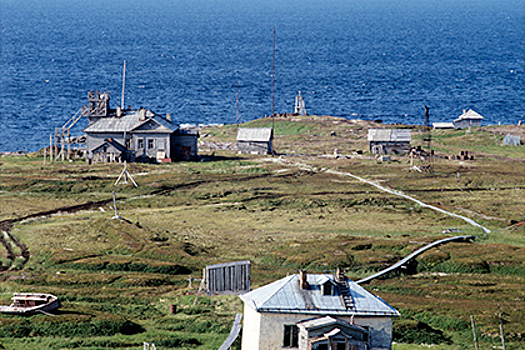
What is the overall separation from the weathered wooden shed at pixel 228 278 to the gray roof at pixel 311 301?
42.0 feet

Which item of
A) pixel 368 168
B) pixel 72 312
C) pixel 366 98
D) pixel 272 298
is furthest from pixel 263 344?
pixel 366 98

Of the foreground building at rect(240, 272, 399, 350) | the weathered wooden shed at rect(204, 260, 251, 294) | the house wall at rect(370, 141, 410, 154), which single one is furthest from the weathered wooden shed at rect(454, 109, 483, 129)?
the foreground building at rect(240, 272, 399, 350)

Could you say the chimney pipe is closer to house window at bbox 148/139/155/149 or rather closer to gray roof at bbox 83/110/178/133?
gray roof at bbox 83/110/178/133

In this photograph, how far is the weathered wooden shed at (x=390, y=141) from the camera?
10338cm

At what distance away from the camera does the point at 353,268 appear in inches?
1982

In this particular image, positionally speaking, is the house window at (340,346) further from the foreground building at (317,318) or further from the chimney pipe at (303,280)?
the chimney pipe at (303,280)

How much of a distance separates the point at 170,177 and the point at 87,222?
2076cm

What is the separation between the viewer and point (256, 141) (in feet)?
341

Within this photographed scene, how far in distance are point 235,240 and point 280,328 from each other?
91.6ft

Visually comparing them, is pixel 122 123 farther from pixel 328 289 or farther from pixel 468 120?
pixel 328 289

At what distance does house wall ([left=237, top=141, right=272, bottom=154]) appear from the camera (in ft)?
340

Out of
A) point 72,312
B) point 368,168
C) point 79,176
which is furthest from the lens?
point 368,168

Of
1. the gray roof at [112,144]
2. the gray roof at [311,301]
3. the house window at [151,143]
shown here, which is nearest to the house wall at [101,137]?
the gray roof at [112,144]

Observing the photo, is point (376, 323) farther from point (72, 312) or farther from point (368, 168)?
point (368, 168)
